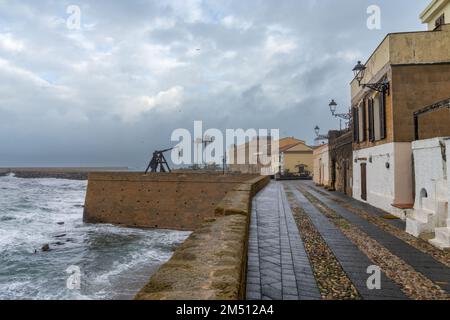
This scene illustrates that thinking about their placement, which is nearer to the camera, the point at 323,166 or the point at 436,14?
the point at 436,14

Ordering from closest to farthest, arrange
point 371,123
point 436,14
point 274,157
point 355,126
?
point 371,123 → point 436,14 → point 355,126 → point 274,157

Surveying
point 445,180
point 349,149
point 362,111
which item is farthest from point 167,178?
point 445,180

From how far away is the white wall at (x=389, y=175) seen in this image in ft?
31.6

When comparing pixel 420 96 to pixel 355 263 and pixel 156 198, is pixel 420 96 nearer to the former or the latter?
pixel 355 263

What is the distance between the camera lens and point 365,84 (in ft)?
34.8

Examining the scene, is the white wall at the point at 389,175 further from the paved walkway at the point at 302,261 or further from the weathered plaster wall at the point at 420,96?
the paved walkway at the point at 302,261

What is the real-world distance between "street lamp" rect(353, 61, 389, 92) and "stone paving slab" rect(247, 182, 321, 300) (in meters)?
6.27

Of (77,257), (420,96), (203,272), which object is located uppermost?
(420,96)

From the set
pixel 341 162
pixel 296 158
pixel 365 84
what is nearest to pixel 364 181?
pixel 365 84

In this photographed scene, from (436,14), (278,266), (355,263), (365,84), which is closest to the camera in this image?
(278,266)

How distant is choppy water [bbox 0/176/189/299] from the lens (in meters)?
11.1

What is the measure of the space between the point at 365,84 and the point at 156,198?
17.7 m

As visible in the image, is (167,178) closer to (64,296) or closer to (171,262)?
(64,296)

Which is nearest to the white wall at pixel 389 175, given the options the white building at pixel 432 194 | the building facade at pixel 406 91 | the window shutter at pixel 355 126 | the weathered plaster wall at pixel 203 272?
the building facade at pixel 406 91
